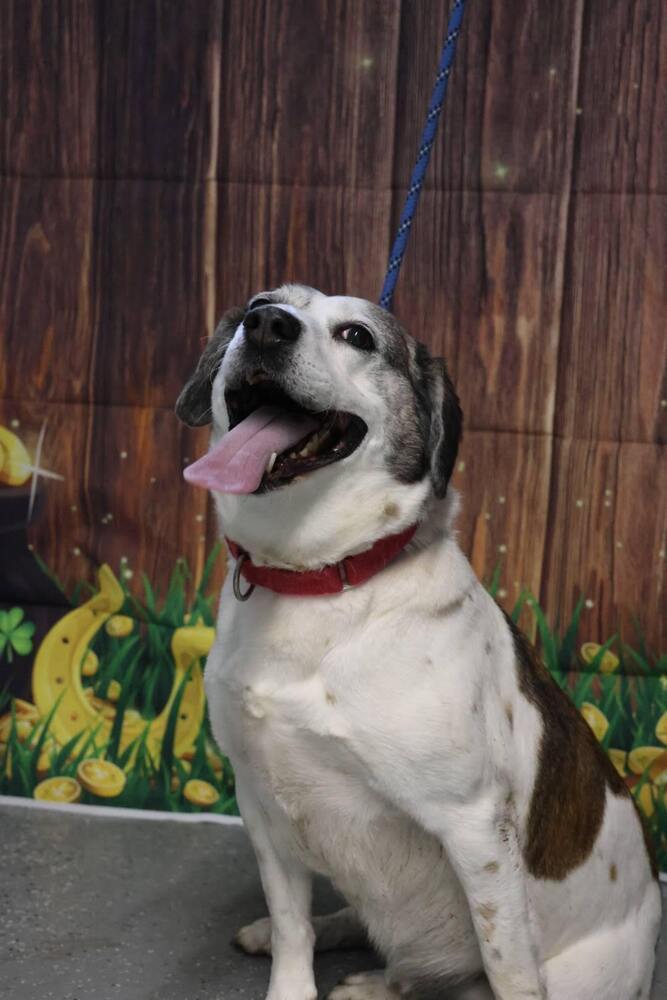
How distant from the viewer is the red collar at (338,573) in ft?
6.15

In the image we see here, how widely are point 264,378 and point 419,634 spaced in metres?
0.46

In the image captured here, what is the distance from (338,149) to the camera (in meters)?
2.73

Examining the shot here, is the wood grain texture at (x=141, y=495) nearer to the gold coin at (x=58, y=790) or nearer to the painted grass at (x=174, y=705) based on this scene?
the painted grass at (x=174, y=705)

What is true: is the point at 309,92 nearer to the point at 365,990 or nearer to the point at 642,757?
the point at 642,757

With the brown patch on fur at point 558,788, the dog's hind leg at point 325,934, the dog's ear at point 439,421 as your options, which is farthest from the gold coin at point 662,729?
the dog's ear at point 439,421

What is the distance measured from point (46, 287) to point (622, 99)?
1387 millimetres

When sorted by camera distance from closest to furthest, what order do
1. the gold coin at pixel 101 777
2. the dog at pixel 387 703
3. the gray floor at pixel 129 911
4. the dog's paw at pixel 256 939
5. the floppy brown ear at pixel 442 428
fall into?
the dog at pixel 387 703 < the floppy brown ear at pixel 442 428 < the gray floor at pixel 129 911 < the dog's paw at pixel 256 939 < the gold coin at pixel 101 777

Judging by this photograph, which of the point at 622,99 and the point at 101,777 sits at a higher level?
the point at 622,99

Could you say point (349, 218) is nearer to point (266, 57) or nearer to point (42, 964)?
point (266, 57)

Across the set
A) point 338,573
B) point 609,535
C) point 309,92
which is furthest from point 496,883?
point 309,92

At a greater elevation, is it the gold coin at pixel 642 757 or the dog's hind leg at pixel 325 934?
the gold coin at pixel 642 757

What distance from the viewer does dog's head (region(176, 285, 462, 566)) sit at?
5.73 feet

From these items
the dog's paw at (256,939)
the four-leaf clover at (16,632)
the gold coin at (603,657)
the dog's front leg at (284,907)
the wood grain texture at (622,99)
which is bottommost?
the dog's paw at (256,939)

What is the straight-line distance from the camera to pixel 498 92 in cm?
264
